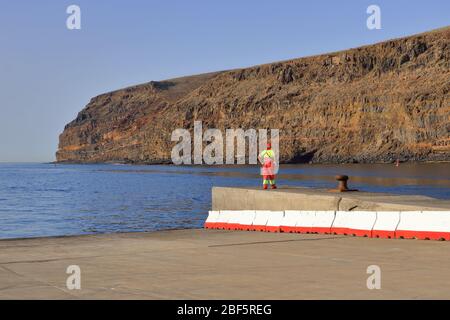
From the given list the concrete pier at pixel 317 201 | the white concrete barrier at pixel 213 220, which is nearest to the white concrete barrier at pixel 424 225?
the concrete pier at pixel 317 201

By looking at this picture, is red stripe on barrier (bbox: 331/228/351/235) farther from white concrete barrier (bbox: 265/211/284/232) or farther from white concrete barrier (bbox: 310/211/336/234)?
white concrete barrier (bbox: 265/211/284/232)

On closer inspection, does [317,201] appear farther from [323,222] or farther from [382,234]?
[382,234]

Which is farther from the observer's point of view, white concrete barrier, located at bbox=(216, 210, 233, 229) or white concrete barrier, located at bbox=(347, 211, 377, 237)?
white concrete barrier, located at bbox=(216, 210, 233, 229)

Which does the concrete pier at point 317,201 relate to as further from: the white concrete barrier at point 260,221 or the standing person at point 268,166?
the white concrete barrier at point 260,221

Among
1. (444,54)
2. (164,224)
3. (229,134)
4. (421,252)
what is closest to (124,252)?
(421,252)

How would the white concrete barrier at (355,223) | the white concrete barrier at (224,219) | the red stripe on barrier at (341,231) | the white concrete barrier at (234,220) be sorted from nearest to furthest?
the white concrete barrier at (355,223), the red stripe on barrier at (341,231), the white concrete barrier at (234,220), the white concrete barrier at (224,219)

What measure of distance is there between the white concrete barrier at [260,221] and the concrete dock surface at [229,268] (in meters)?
2.16

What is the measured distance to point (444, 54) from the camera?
149625 mm

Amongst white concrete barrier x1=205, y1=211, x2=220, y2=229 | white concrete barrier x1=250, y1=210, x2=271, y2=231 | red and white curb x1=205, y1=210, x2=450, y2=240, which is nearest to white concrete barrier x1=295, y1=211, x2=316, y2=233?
red and white curb x1=205, y1=210, x2=450, y2=240

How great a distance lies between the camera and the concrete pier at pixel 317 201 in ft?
52.2

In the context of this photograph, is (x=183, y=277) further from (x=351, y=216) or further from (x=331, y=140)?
(x=331, y=140)

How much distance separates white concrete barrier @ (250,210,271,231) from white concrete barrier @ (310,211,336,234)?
1896 mm

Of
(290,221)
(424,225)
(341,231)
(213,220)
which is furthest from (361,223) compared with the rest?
(213,220)

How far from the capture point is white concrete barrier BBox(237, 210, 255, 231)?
1842cm
